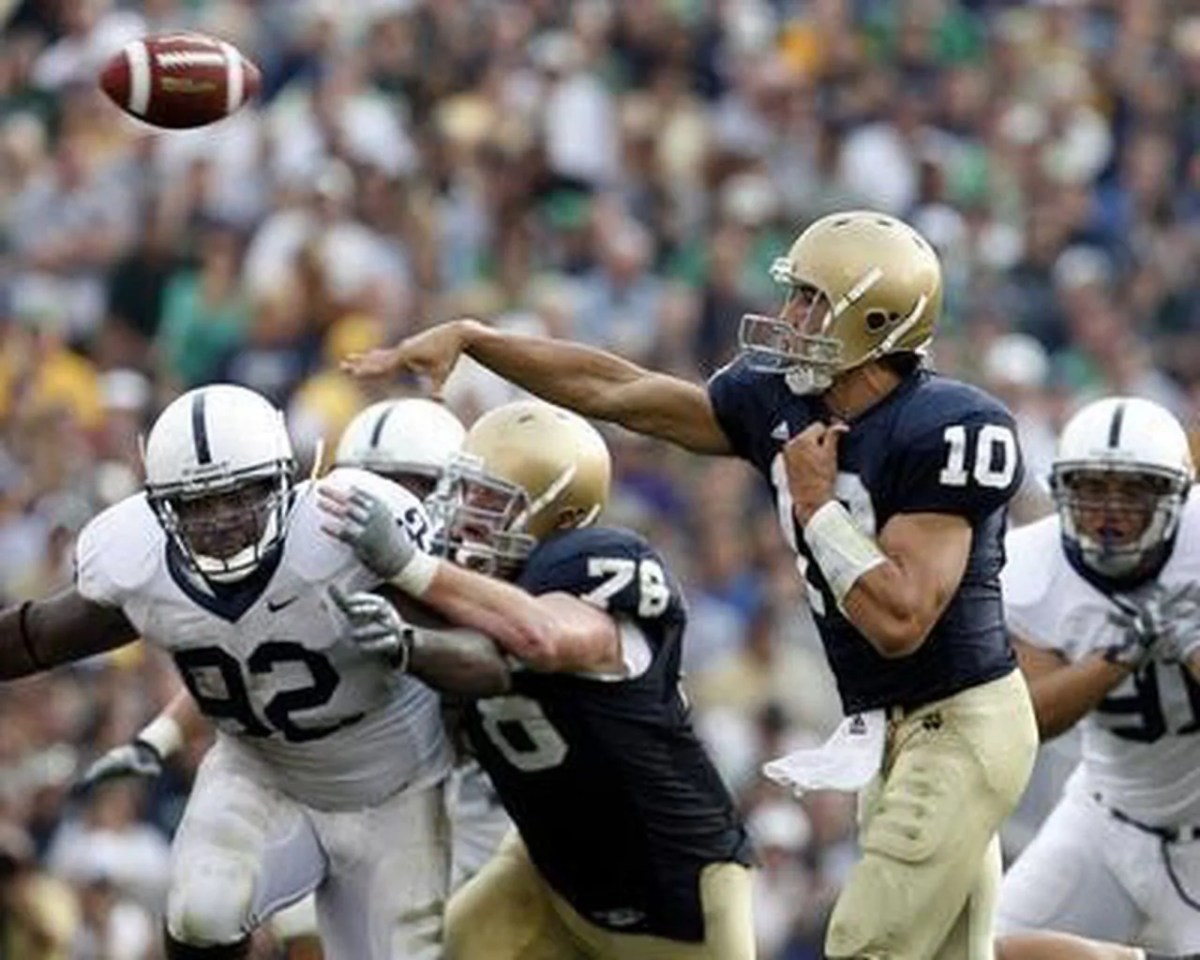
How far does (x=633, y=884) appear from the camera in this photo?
7410mm

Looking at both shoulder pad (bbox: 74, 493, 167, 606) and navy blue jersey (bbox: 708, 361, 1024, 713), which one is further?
shoulder pad (bbox: 74, 493, 167, 606)

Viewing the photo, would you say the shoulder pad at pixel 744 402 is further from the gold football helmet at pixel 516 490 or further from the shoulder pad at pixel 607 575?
the shoulder pad at pixel 607 575

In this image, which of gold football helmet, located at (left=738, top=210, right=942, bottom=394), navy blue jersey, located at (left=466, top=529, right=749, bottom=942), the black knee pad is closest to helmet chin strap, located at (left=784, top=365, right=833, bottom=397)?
gold football helmet, located at (left=738, top=210, right=942, bottom=394)

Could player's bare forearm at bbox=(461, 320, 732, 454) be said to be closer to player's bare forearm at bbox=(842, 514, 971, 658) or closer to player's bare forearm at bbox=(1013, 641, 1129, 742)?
player's bare forearm at bbox=(842, 514, 971, 658)

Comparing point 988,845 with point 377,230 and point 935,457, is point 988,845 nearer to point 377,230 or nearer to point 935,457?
point 935,457

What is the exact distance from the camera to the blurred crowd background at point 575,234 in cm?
1140

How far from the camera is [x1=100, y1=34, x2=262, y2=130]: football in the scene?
26.0 feet

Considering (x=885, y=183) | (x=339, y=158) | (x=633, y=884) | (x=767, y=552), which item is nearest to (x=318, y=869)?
(x=633, y=884)

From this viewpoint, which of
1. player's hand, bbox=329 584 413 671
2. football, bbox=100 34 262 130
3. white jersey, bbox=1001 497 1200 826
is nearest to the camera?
player's hand, bbox=329 584 413 671

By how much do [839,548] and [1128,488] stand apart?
1.14 m

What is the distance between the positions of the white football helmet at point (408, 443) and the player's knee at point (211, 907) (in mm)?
1065

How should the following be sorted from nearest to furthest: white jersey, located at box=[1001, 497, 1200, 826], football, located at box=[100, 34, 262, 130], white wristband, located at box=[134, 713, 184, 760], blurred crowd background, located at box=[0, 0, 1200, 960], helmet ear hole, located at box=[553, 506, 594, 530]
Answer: helmet ear hole, located at box=[553, 506, 594, 530]
football, located at box=[100, 34, 262, 130]
white jersey, located at box=[1001, 497, 1200, 826]
white wristband, located at box=[134, 713, 184, 760]
blurred crowd background, located at box=[0, 0, 1200, 960]

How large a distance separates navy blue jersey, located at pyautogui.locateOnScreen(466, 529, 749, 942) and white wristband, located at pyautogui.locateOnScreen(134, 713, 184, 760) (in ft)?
3.11

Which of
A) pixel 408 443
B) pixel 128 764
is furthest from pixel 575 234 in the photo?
pixel 128 764
